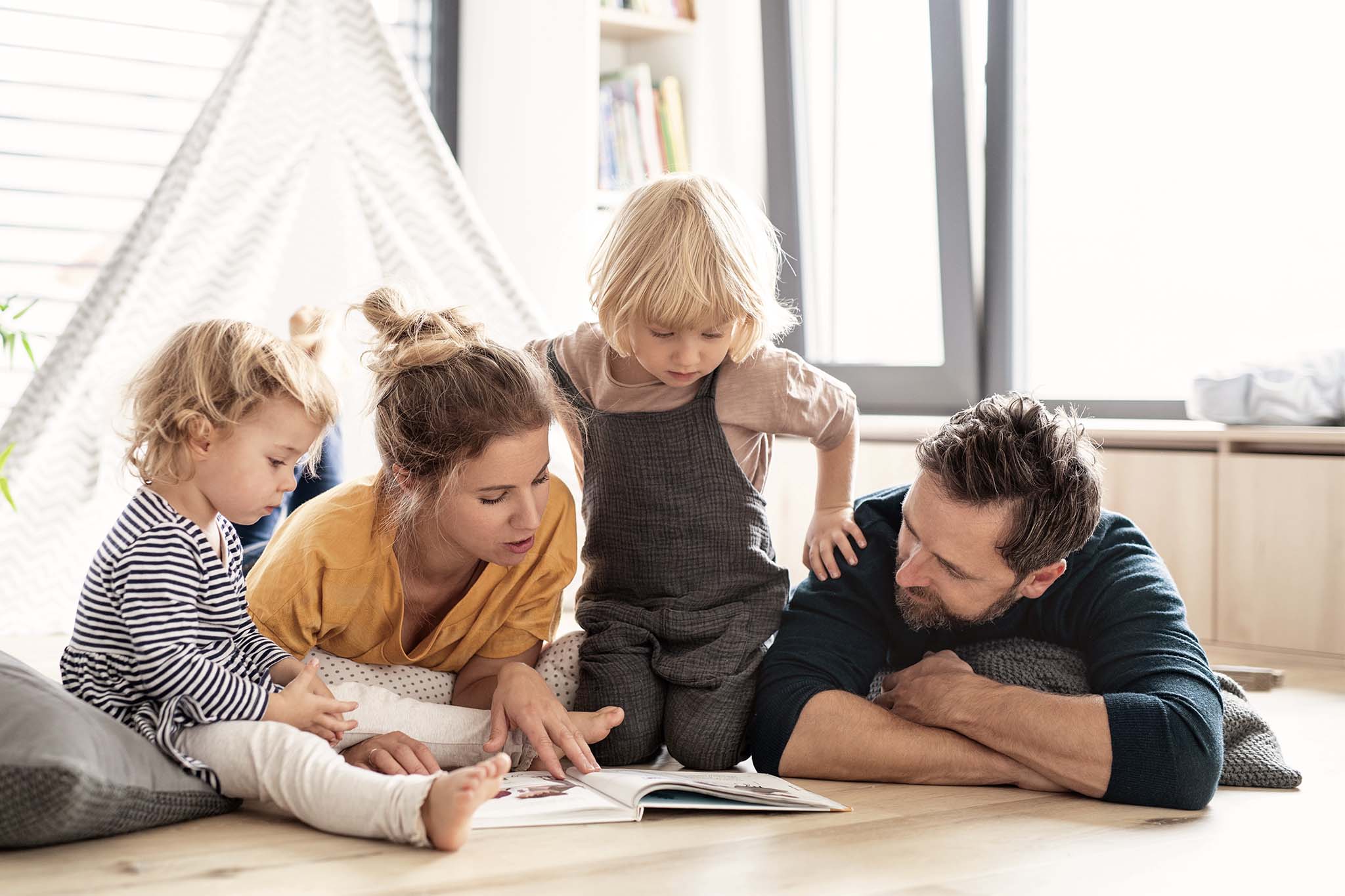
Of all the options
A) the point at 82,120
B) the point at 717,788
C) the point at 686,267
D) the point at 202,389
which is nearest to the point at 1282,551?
the point at 686,267

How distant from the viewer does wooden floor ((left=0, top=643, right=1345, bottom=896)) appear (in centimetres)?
112

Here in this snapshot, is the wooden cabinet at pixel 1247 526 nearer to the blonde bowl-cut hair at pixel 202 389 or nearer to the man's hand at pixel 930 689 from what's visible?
the man's hand at pixel 930 689

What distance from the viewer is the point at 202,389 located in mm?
1359

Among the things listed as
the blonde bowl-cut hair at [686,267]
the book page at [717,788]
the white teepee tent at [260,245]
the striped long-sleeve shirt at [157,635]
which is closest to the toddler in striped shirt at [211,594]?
the striped long-sleeve shirt at [157,635]

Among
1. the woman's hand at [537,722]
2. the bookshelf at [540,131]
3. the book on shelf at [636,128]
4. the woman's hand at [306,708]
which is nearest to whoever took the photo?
the woman's hand at [306,708]

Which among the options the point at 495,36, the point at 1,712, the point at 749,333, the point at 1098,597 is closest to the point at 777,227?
the point at 495,36

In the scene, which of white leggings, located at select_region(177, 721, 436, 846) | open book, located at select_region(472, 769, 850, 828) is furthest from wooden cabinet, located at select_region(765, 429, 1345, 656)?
white leggings, located at select_region(177, 721, 436, 846)

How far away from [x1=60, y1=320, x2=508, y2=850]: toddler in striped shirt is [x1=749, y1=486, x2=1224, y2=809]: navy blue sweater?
508 millimetres

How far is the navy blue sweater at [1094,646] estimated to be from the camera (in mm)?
1388

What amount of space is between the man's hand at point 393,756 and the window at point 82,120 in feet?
6.13

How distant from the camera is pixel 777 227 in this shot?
348 centimetres

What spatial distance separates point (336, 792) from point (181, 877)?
0.52ft

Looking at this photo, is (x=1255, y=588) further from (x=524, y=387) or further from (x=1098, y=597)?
(x=524, y=387)

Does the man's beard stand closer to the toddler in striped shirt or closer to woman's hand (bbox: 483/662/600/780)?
woman's hand (bbox: 483/662/600/780)
